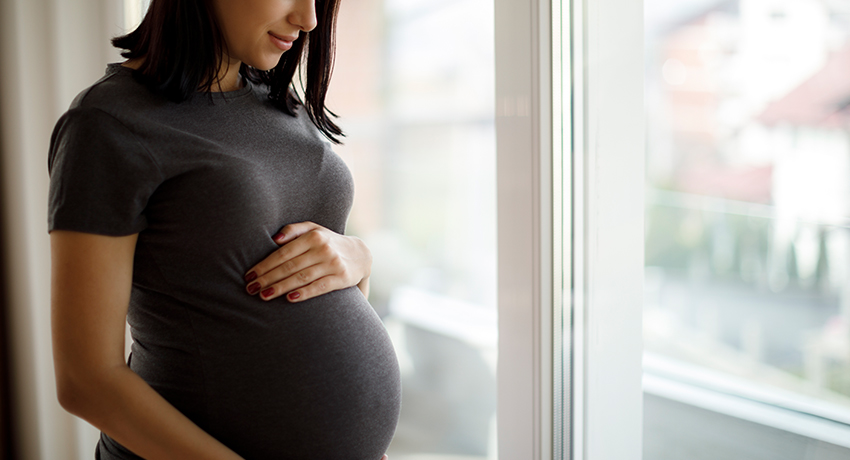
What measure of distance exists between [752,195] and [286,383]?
711 mm

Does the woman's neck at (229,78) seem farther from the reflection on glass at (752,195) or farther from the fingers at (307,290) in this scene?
the reflection on glass at (752,195)

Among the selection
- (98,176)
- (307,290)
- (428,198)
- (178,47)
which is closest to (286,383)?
(307,290)

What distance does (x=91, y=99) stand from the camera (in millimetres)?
641

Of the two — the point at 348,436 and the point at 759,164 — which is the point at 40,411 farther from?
the point at 759,164

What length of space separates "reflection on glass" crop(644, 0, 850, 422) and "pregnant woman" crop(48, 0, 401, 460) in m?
0.54

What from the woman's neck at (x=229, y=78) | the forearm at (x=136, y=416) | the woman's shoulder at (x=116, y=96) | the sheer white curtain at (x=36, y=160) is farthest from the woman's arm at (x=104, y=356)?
the sheer white curtain at (x=36, y=160)

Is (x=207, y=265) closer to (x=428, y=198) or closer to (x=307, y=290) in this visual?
(x=307, y=290)

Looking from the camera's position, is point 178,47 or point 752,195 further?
point 752,195

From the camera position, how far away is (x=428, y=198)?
191 centimetres

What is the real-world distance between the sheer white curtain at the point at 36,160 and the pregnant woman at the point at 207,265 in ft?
3.37

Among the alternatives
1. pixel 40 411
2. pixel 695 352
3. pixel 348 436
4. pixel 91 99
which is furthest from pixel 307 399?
pixel 40 411

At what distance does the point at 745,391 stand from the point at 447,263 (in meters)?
1.10

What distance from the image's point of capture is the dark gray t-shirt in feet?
2.05

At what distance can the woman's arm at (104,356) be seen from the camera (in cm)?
61
